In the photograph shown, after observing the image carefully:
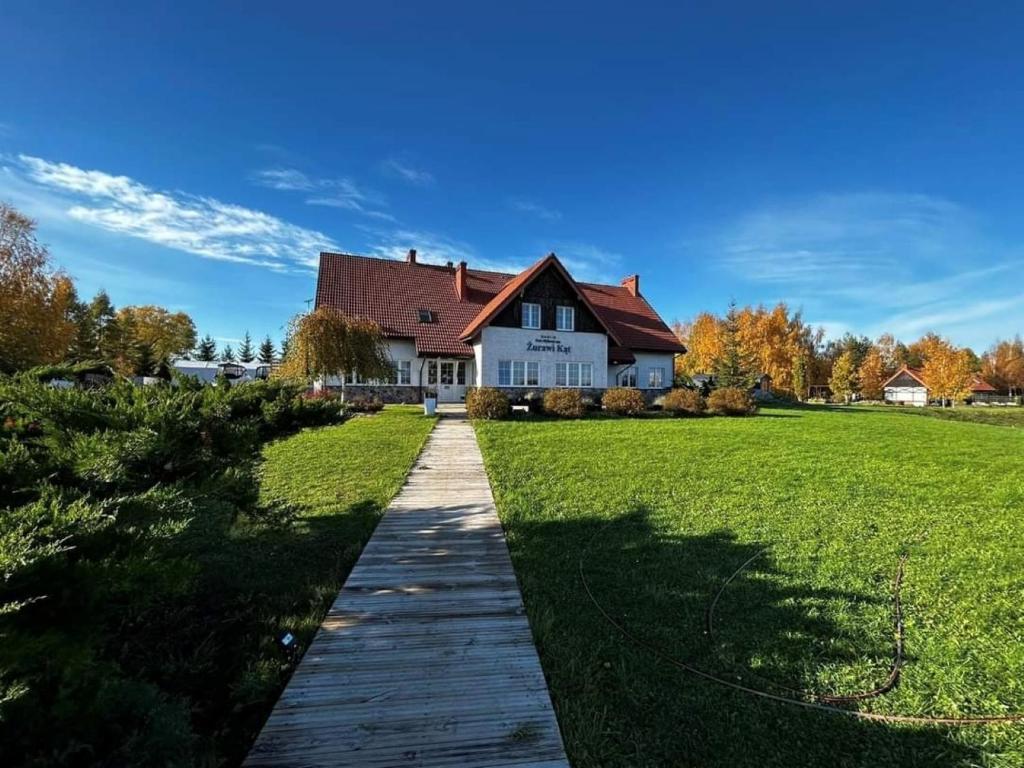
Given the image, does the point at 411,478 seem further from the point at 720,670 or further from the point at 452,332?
the point at 452,332

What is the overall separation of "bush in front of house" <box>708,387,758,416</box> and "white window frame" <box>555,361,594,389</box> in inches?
255

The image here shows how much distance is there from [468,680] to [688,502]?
5130mm

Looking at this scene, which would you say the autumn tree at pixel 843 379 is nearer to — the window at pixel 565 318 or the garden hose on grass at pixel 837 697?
the window at pixel 565 318

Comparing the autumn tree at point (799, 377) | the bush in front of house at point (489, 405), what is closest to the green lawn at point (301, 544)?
the bush in front of house at point (489, 405)

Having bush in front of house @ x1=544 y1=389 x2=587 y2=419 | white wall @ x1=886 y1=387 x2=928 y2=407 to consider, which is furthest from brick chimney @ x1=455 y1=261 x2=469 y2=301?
white wall @ x1=886 y1=387 x2=928 y2=407

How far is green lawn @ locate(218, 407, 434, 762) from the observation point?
3143 mm

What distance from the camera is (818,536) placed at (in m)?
5.91

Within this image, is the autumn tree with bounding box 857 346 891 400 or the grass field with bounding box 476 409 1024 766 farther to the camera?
the autumn tree with bounding box 857 346 891 400

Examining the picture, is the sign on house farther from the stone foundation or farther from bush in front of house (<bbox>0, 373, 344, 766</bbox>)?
bush in front of house (<bbox>0, 373, 344, 766</bbox>)

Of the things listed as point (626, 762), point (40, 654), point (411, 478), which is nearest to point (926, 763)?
point (626, 762)

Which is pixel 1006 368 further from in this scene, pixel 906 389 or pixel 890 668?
pixel 890 668

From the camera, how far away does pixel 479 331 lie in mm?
23375

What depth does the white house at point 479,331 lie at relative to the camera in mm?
23609

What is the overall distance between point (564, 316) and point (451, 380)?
22.3ft
